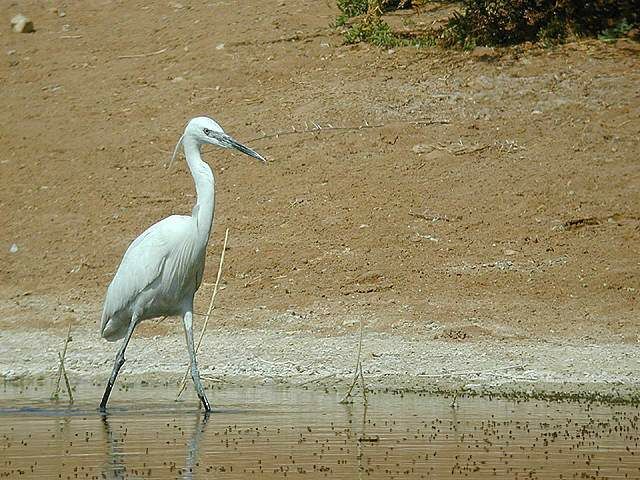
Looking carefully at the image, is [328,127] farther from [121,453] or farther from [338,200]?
[121,453]

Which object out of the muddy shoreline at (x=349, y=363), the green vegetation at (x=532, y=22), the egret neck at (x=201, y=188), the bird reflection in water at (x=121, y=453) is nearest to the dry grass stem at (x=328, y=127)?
the green vegetation at (x=532, y=22)

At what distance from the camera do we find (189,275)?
12.1 metres

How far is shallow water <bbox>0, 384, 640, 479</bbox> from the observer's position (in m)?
8.37

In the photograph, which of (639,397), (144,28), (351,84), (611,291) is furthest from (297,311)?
(144,28)

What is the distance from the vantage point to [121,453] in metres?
9.01

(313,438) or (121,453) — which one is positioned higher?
(121,453)

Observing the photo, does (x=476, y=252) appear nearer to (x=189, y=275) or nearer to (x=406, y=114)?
(x=406, y=114)

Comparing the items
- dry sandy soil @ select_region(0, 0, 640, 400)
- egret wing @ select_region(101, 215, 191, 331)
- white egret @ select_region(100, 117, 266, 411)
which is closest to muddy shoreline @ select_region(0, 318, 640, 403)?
dry sandy soil @ select_region(0, 0, 640, 400)

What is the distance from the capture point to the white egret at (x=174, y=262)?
38.6ft

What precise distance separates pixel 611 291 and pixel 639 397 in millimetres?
3515

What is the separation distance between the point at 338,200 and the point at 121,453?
8.98 m

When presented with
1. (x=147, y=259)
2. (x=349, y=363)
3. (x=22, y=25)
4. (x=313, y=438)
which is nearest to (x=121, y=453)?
(x=313, y=438)

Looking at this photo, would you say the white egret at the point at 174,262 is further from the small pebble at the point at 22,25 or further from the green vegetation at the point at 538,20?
the small pebble at the point at 22,25

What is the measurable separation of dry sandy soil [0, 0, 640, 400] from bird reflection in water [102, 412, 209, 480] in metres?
2.95
